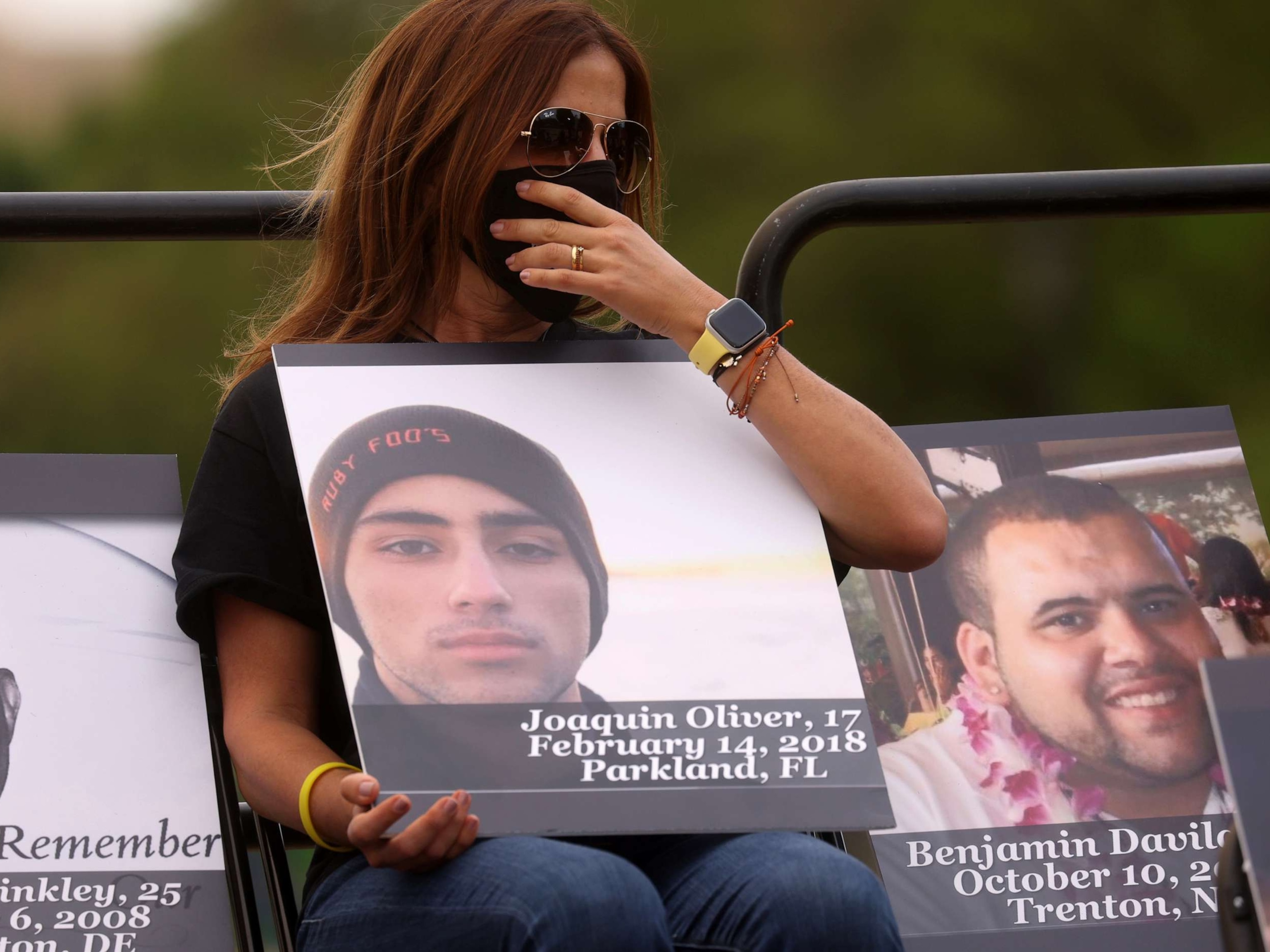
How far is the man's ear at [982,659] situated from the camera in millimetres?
2107

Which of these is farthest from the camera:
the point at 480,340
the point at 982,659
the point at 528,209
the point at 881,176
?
the point at 881,176

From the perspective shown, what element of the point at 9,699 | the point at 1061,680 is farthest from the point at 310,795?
the point at 1061,680

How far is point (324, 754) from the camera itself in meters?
1.63

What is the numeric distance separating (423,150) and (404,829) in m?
0.88

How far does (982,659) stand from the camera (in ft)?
6.99

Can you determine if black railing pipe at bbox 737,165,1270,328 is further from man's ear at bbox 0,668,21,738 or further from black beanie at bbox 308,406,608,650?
man's ear at bbox 0,668,21,738

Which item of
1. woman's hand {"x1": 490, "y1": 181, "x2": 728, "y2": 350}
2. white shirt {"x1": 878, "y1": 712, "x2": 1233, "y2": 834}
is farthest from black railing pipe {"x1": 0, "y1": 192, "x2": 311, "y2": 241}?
white shirt {"x1": 878, "y1": 712, "x2": 1233, "y2": 834}

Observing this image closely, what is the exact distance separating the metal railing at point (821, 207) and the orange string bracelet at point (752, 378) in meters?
0.38

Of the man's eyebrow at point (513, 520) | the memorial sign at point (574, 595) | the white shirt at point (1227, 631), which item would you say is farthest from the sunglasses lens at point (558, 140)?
the white shirt at point (1227, 631)

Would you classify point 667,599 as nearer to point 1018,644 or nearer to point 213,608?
point 213,608

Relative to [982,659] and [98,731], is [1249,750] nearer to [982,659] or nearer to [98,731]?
[982,659]

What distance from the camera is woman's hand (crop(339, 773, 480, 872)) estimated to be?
141 centimetres

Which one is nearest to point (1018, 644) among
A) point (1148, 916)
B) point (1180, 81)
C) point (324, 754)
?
point (1148, 916)

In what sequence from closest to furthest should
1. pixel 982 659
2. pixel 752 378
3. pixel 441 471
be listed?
pixel 441 471 → pixel 752 378 → pixel 982 659
